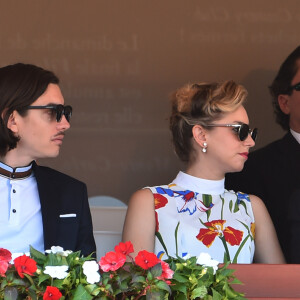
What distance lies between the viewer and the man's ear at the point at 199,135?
3.41 m

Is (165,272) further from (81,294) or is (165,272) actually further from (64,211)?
(64,211)

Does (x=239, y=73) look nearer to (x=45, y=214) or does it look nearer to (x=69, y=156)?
(x=69, y=156)

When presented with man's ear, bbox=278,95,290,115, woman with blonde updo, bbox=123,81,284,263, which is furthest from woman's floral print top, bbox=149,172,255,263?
man's ear, bbox=278,95,290,115

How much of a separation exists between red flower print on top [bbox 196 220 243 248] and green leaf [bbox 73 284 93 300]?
1421 millimetres

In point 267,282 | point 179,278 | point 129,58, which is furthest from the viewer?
point 129,58

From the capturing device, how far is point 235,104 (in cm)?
339

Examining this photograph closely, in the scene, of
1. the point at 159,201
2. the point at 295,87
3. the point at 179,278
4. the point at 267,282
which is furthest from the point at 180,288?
the point at 295,87

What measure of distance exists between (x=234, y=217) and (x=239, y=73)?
235 centimetres

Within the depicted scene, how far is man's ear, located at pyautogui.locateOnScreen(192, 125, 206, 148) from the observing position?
11.2ft

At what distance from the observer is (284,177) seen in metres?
3.87

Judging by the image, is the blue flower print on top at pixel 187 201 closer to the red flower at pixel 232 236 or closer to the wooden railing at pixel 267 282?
the red flower at pixel 232 236

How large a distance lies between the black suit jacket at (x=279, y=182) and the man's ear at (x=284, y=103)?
249 millimetres

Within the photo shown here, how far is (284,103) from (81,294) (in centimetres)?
261

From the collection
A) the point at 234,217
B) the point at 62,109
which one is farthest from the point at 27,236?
the point at 234,217
